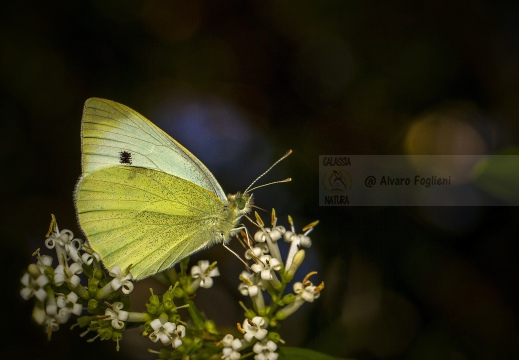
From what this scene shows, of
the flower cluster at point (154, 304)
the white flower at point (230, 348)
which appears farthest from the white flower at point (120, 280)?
the white flower at point (230, 348)

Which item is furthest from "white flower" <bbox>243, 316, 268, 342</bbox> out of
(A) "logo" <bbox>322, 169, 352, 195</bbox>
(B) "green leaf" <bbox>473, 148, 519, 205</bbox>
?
(B) "green leaf" <bbox>473, 148, 519, 205</bbox>

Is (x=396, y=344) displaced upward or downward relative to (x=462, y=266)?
downward

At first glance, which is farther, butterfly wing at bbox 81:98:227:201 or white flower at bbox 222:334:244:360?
butterfly wing at bbox 81:98:227:201

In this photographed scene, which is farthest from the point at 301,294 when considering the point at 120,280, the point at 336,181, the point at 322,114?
the point at 322,114

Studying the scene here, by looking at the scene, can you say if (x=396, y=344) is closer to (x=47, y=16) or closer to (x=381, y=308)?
(x=381, y=308)

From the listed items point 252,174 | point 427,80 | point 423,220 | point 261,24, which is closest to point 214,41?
point 261,24

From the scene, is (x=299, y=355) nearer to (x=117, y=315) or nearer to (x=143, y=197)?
(x=117, y=315)

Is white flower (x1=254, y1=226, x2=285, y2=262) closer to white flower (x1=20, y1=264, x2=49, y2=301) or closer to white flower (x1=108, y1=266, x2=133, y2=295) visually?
white flower (x1=108, y1=266, x2=133, y2=295)
